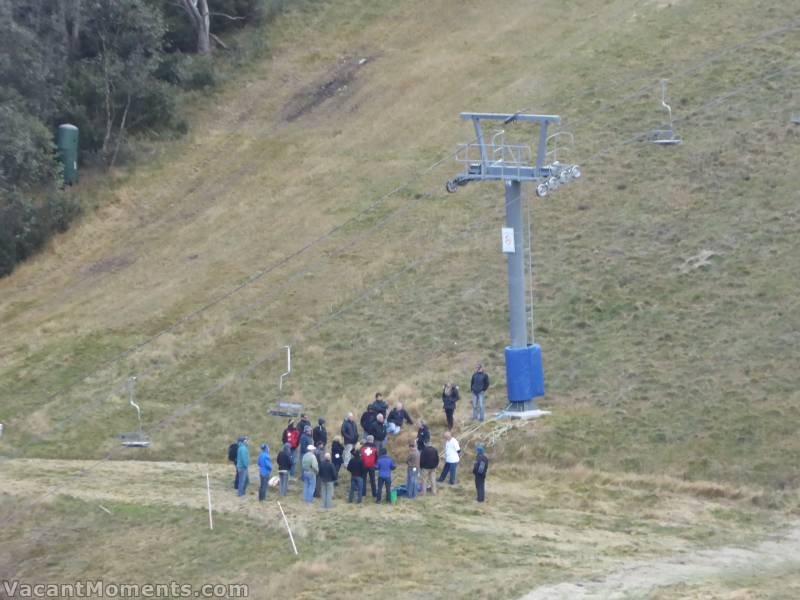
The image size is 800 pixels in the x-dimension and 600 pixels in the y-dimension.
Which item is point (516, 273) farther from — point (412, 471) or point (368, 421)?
point (412, 471)

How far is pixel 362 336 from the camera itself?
1468 inches

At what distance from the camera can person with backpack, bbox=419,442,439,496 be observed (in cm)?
2641

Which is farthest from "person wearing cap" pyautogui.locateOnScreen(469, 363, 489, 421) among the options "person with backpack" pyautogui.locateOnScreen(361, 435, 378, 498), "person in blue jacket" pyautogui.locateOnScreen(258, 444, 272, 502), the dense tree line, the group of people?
the dense tree line

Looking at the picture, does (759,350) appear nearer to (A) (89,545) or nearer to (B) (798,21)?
(A) (89,545)

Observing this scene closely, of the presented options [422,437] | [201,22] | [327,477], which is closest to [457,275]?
[422,437]

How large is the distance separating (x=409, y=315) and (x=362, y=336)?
5.10ft

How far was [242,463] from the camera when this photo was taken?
88.8 feet

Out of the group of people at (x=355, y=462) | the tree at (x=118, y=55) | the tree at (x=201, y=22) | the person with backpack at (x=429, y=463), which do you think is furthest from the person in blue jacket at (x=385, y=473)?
the tree at (x=201, y=22)

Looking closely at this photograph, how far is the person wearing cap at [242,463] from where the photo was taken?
88.7 feet

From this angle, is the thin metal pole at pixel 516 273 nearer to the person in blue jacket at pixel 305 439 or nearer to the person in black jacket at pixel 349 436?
the person in black jacket at pixel 349 436

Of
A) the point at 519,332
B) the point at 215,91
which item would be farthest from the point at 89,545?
the point at 215,91

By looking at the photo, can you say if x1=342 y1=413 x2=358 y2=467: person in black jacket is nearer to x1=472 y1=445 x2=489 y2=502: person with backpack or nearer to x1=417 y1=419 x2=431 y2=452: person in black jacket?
x1=417 y1=419 x2=431 y2=452: person in black jacket

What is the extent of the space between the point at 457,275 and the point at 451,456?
12603mm

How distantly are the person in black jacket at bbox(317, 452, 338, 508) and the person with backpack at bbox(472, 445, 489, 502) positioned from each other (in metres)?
2.77
